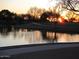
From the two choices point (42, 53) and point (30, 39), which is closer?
point (42, 53)

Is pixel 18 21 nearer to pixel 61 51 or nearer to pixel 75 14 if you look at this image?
pixel 75 14

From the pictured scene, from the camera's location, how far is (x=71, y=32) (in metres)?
50.6

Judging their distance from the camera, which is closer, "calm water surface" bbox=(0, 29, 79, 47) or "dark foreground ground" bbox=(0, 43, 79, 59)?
"dark foreground ground" bbox=(0, 43, 79, 59)

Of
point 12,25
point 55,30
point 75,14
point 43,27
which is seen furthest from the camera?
point 12,25

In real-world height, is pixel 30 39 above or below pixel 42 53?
below

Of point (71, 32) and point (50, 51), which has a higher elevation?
point (50, 51)

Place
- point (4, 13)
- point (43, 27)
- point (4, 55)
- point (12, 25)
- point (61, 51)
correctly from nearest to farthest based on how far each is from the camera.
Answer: point (4, 55), point (61, 51), point (43, 27), point (12, 25), point (4, 13)

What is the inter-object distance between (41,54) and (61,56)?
606 millimetres

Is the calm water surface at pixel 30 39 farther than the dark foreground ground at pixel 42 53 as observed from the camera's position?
Yes

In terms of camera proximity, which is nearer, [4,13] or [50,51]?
[50,51]

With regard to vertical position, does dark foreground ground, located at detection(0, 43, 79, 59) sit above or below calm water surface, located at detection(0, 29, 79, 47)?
above

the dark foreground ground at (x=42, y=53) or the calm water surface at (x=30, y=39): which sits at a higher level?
the dark foreground ground at (x=42, y=53)

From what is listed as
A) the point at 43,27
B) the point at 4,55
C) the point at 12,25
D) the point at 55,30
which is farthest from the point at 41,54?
the point at 12,25

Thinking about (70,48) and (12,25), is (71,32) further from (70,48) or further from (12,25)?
(70,48)
